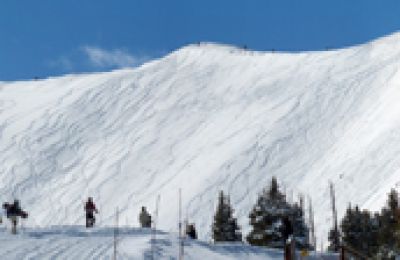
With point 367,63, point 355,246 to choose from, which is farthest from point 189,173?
point 355,246

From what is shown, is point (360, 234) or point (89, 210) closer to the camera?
point (89, 210)

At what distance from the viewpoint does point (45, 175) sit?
129 m

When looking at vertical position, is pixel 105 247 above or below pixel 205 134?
below

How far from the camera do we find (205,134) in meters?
136

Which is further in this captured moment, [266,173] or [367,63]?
[367,63]

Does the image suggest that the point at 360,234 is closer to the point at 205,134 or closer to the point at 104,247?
the point at 104,247

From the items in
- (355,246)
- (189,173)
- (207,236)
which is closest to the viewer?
(355,246)

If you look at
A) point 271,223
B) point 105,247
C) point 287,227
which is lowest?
point 105,247

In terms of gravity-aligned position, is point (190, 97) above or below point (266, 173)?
above

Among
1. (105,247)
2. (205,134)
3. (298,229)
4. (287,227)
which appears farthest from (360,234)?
(205,134)

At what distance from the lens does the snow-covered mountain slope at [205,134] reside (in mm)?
108938

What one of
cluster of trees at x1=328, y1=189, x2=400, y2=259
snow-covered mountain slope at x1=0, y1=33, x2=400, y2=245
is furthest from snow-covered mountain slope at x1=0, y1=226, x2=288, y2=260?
snow-covered mountain slope at x1=0, y1=33, x2=400, y2=245

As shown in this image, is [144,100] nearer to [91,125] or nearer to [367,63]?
[91,125]

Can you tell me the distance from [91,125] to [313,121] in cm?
4055
